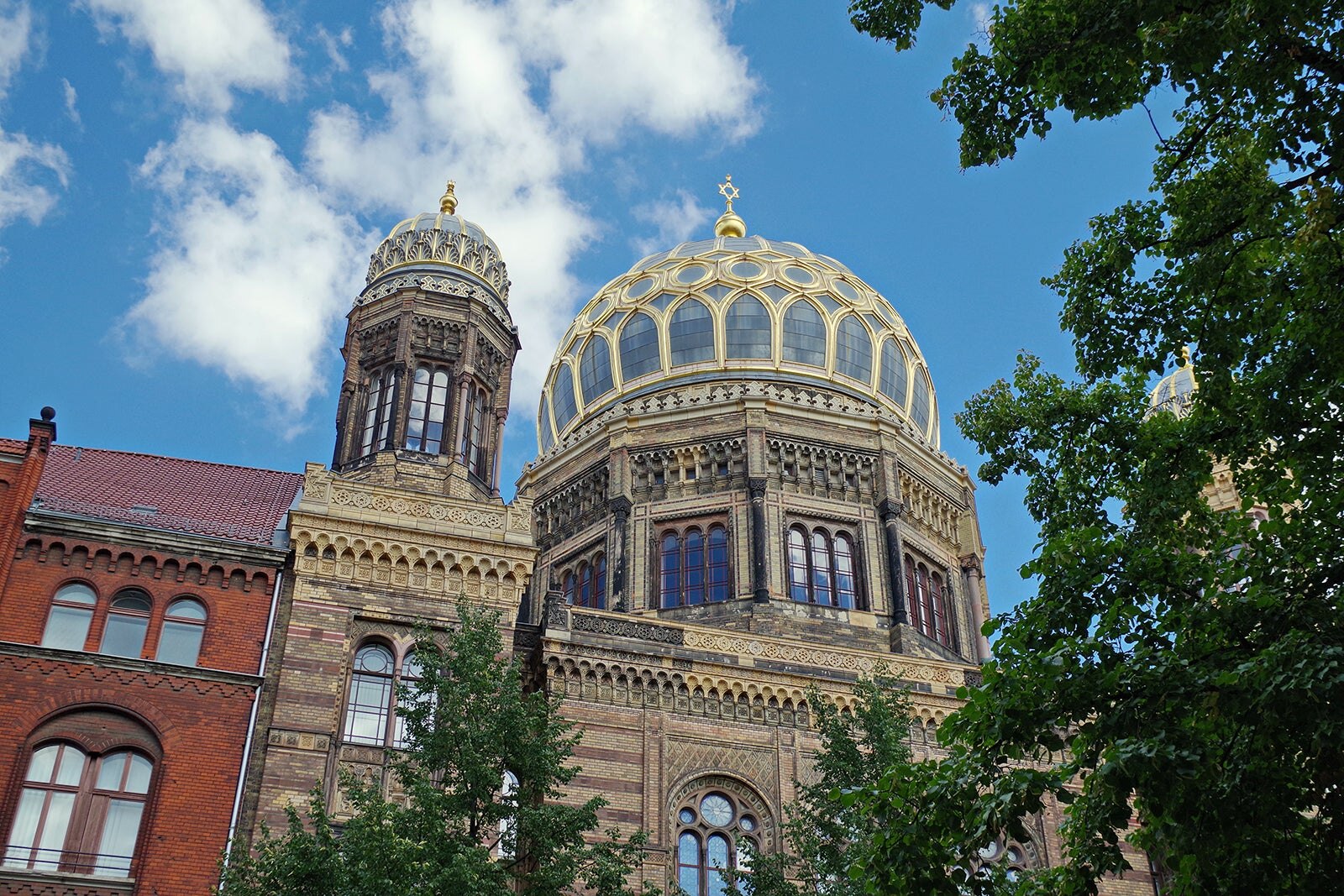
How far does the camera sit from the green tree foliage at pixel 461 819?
54.2 ft

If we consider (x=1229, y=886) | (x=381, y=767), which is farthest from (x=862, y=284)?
(x=1229, y=886)

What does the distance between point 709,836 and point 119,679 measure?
1123 cm

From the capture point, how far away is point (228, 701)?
23.1 meters

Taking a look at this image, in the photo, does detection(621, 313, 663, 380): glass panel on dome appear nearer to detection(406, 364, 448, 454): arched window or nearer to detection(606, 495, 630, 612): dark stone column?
detection(606, 495, 630, 612): dark stone column

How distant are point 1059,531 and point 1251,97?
15.9 ft

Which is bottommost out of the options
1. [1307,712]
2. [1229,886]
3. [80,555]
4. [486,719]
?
[1229,886]

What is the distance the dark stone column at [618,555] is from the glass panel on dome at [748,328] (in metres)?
6.08

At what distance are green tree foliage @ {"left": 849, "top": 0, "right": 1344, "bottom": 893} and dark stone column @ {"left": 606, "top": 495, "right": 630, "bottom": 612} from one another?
20527mm

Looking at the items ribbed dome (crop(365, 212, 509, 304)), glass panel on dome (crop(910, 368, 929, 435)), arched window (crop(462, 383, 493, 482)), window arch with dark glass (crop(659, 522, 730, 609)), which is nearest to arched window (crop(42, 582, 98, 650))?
arched window (crop(462, 383, 493, 482))

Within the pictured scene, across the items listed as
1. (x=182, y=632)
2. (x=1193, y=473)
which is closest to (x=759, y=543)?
(x=182, y=632)

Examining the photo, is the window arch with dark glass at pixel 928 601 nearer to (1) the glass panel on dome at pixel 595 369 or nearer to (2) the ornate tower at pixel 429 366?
(1) the glass panel on dome at pixel 595 369

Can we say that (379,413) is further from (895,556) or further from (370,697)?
(895,556)

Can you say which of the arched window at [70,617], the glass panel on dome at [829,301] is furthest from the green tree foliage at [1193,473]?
the glass panel on dome at [829,301]

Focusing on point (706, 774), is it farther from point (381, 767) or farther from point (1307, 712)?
point (1307, 712)
